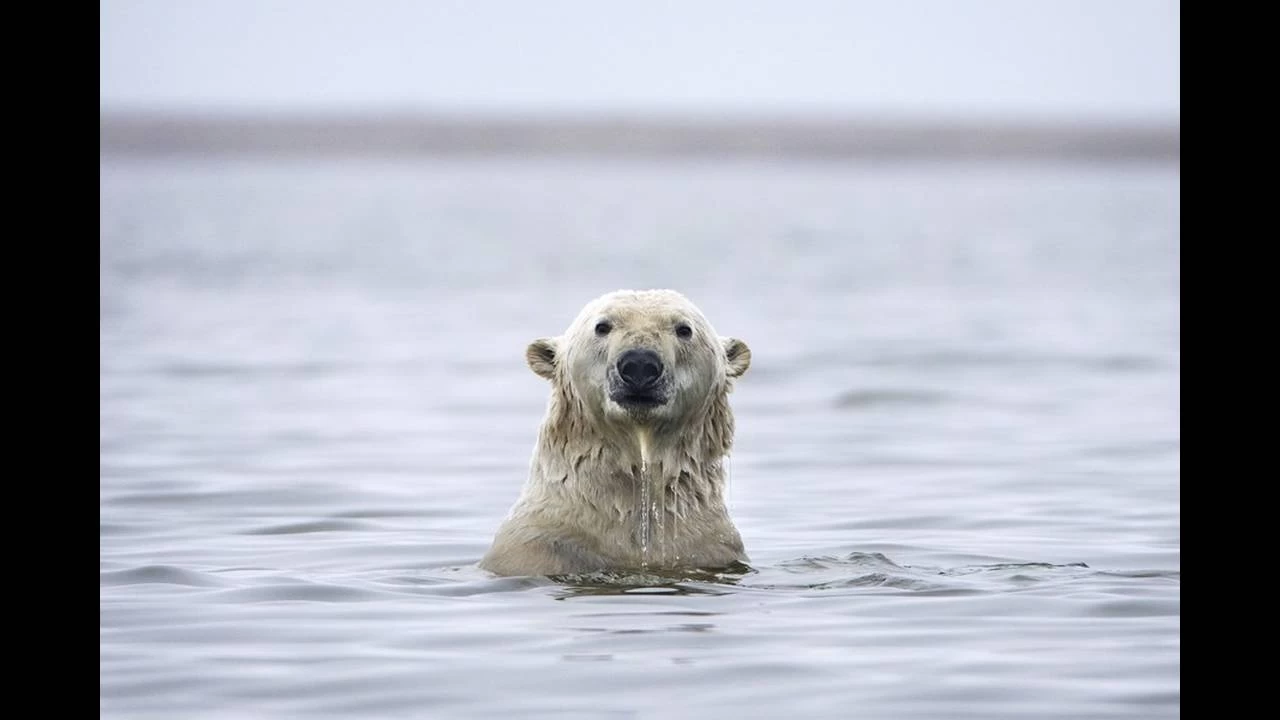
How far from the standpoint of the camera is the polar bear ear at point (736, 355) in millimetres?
8203

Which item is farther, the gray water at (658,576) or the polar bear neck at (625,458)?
the polar bear neck at (625,458)

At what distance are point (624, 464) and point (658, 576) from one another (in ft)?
1.45

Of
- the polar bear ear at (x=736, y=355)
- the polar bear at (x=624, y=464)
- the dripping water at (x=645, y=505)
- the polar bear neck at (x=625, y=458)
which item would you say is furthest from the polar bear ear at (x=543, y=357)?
the polar bear ear at (x=736, y=355)

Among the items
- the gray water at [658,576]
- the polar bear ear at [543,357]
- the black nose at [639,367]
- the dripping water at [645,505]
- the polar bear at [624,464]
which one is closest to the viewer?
the gray water at [658,576]

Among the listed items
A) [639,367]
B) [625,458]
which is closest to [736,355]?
[625,458]

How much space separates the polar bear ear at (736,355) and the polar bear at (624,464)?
4 centimetres

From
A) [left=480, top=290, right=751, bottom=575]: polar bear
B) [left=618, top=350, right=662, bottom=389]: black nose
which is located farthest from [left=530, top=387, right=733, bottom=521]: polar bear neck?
[left=618, top=350, right=662, bottom=389]: black nose

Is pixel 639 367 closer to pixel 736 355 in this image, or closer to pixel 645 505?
pixel 645 505

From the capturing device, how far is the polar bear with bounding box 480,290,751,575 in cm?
770

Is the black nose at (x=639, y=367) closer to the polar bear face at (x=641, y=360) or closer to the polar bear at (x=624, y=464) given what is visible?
the polar bear face at (x=641, y=360)

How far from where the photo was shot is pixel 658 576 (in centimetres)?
780

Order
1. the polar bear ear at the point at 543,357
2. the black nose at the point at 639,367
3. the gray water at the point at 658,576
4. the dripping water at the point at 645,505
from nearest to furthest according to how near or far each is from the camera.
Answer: the gray water at the point at 658,576, the black nose at the point at 639,367, the dripping water at the point at 645,505, the polar bear ear at the point at 543,357

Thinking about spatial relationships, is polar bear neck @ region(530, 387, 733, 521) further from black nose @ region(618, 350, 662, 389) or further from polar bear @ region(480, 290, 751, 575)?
black nose @ region(618, 350, 662, 389)
